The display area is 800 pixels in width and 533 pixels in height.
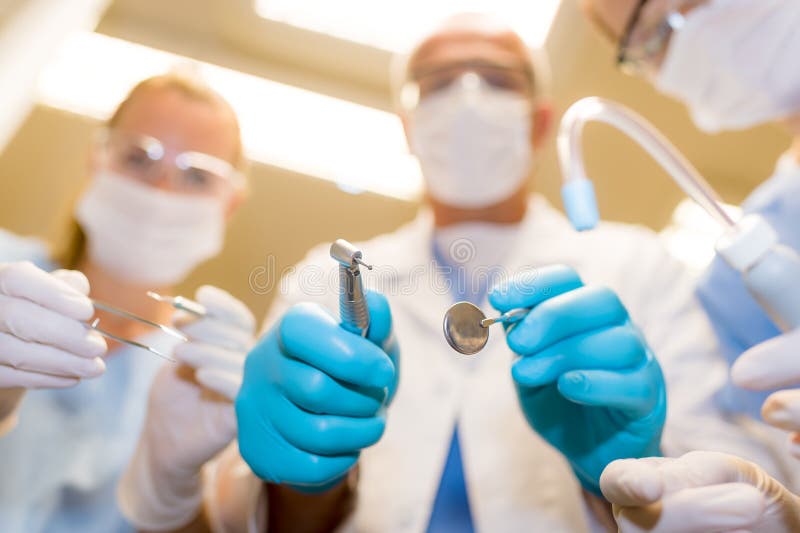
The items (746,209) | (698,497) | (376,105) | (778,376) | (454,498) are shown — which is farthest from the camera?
(376,105)

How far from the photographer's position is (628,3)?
100 cm

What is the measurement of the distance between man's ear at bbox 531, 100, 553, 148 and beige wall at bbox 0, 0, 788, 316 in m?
0.37

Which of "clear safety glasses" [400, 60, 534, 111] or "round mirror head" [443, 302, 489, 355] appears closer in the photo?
"round mirror head" [443, 302, 489, 355]

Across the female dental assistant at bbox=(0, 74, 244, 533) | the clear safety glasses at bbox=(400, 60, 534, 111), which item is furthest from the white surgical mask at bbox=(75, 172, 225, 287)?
the clear safety glasses at bbox=(400, 60, 534, 111)

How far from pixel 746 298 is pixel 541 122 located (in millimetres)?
548

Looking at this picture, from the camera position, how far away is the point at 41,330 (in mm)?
594

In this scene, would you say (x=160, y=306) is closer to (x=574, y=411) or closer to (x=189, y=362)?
(x=189, y=362)

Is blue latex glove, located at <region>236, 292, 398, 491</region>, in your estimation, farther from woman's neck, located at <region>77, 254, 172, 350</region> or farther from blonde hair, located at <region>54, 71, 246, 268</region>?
blonde hair, located at <region>54, 71, 246, 268</region>

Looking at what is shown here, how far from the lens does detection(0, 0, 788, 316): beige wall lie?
4.64 feet

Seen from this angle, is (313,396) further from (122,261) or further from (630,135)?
(122,261)

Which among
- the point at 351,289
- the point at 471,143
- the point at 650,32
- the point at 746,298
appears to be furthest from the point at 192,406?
the point at 650,32

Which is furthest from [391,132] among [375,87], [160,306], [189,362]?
[189,362]

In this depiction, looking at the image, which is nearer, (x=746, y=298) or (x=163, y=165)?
(x=746, y=298)

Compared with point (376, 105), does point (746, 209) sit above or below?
above
